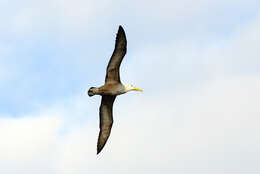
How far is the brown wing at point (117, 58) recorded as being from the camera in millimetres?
30781

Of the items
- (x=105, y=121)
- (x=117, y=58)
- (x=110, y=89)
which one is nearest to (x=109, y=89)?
(x=110, y=89)

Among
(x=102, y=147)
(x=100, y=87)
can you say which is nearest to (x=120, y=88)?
(x=100, y=87)

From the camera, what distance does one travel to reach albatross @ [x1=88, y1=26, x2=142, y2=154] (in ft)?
102

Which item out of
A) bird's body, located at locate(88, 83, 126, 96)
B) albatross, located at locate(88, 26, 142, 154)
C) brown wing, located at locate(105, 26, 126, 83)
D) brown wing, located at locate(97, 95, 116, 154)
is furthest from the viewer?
brown wing, located at locate(97, 95, 116, 154)

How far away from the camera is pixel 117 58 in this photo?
31.5 m

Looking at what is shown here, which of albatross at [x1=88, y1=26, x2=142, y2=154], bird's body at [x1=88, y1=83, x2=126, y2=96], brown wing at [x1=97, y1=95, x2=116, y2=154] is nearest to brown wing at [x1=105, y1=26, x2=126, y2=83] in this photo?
albatross at [x1=88, y1=26, x2=142, y2=154]

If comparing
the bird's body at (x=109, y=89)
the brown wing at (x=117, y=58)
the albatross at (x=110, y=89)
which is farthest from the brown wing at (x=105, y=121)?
the brown wing at (x=117, y=58)

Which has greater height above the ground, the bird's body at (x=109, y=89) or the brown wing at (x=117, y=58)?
the brown wing at (x=117, y=58)

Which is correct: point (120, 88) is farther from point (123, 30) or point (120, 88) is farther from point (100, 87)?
point (123, 30)

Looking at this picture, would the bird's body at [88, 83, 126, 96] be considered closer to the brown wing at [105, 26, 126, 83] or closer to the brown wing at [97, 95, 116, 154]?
the brown wing at [105, 26, 126, 83]

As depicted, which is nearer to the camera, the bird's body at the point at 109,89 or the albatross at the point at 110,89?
the albatross at the point at 110,89

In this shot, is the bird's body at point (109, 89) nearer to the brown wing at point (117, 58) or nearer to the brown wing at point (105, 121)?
the brown wing at point (117, 58)

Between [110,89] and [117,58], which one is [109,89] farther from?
[117,58]

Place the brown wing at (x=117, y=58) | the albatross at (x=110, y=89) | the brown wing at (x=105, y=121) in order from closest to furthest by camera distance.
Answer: the brown wing at (x=117, y=58)
the albatross at (x=110, y=89)
the brown wing at (x=105, y=121)
